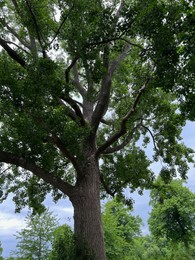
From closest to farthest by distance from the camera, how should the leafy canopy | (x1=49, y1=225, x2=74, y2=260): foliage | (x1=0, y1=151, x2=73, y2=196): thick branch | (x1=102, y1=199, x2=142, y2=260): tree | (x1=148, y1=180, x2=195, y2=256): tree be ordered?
1. the leafy canopy
2. (x1=49, y1=225, x2=74, y2=260): foliage
3. (x1=0, y1=151, x2=73, y2=196): thick branch
4. (x1=102, y1=199, x2=142, y2=260): tree
5. (x1=148, y1=180, x2=195, y2=256): tree

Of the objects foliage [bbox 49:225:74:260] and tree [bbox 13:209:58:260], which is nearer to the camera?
foliage [bbox 49:225:74:260]

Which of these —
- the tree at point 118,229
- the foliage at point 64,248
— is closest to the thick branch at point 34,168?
the foliage at point 64,248

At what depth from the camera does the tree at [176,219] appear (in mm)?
24072

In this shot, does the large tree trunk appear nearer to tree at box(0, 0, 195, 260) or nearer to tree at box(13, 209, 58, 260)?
tree at box(0, 0, 195, 260)

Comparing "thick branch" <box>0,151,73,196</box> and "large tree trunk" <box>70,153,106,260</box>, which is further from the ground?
"thick branch" <box>0,151,73,196</box>

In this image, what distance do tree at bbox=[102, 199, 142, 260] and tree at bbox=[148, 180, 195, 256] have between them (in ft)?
9.34

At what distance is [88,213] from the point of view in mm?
9453

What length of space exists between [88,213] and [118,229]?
66.8ft

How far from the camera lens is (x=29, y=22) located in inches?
350

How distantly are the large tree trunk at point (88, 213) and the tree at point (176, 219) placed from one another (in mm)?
14575

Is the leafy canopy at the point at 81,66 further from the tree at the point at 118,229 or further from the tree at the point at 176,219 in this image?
the tree at the point at 176,219

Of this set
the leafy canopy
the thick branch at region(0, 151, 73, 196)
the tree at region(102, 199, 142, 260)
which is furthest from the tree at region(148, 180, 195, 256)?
the thick branch at region(0, 151, 73, 196)

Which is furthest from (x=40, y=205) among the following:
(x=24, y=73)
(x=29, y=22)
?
(x=29, y=22)

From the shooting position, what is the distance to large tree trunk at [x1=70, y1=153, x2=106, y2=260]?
351 inches
